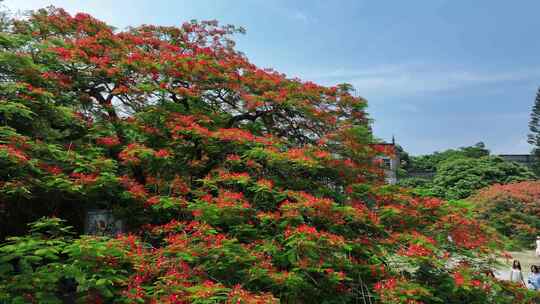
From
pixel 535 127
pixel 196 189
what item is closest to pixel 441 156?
pixel 535 127

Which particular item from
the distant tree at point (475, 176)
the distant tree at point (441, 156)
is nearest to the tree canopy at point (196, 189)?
the distant tree at point (475, 176)

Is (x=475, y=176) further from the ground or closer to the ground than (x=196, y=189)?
further from the ground

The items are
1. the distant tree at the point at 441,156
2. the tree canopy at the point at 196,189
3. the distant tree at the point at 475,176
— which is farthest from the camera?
the distant tree at the point at 441,156

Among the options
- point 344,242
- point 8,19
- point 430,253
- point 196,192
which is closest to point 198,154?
point 196,192

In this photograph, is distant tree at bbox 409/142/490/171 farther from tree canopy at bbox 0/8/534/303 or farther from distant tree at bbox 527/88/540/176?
tree canopy at bbox 0/8/534/303

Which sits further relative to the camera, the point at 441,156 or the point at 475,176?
the point at 441,156

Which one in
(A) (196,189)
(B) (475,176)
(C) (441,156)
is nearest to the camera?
(A) (196,189)

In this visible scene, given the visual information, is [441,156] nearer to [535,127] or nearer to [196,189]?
[535,127]

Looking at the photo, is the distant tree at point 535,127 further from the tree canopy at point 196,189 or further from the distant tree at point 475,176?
the tree canopy at point 196,189

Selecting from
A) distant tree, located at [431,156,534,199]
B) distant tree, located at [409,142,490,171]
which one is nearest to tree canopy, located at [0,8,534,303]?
distant tree, located at [431,156,534,199]

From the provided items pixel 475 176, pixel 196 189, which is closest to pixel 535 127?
pixel 475 176

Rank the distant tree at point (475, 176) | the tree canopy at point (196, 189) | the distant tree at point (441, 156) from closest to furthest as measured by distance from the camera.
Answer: the tree canopy at point (196, 189), the distant tree at point (475, 176), the distant tree at point (441, 156)

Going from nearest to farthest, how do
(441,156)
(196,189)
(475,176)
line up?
(196,189), (475,176), (441,156)

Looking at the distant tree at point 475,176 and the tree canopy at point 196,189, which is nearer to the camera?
the tree canopy at point 196,189
